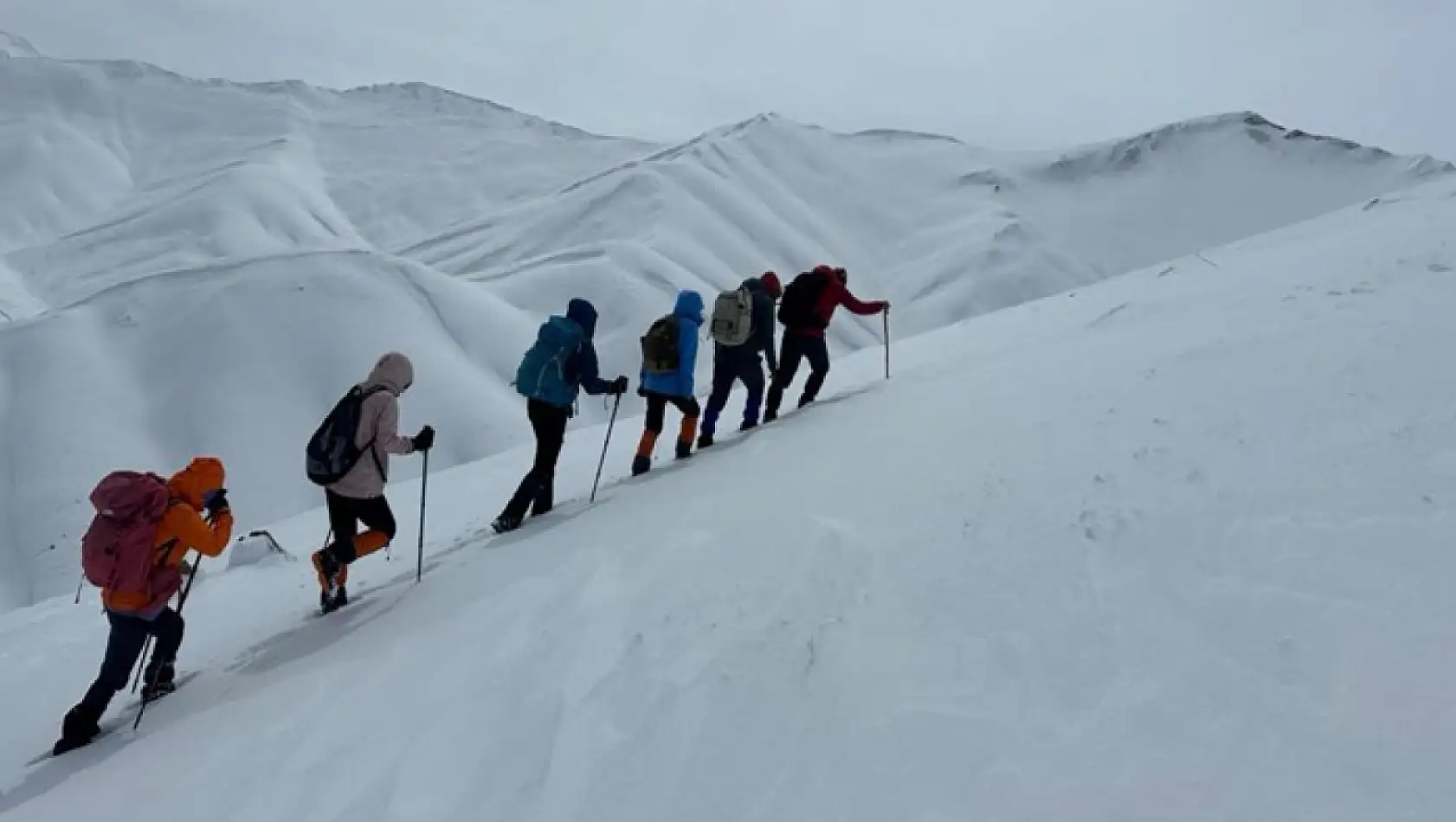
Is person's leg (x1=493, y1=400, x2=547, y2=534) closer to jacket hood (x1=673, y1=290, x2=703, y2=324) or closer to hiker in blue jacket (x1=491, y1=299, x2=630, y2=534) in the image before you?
hiker in blue jacket (x1=491, y1=299, x2=630, y2=534)

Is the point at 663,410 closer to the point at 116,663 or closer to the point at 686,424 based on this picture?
the point at 686,424

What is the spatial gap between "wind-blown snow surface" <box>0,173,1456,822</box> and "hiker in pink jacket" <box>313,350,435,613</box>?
54 cm

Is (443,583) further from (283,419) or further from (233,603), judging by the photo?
(283,419)

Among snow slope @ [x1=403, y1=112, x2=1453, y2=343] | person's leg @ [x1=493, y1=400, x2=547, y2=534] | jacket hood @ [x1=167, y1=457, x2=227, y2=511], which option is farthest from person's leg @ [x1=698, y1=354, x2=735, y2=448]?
snow slope @ [x1=403, y1=112, x2=1453, y2=343]

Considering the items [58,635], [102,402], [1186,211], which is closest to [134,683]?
[58,635]

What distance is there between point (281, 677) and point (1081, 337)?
825cm

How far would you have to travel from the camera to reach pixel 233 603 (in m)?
9.46

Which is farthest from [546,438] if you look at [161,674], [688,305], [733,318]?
[161,674]

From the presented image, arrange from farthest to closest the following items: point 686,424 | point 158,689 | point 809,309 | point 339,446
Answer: point 809,309
point 686,424
point 339,446
point 158,689

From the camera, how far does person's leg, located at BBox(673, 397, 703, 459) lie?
9.47m

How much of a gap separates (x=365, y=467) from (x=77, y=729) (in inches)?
97.9

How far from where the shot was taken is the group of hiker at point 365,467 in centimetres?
598

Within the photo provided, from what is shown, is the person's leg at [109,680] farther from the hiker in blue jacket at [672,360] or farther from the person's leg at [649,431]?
the person's leg at [649,431]

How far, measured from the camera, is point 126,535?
5941mm
